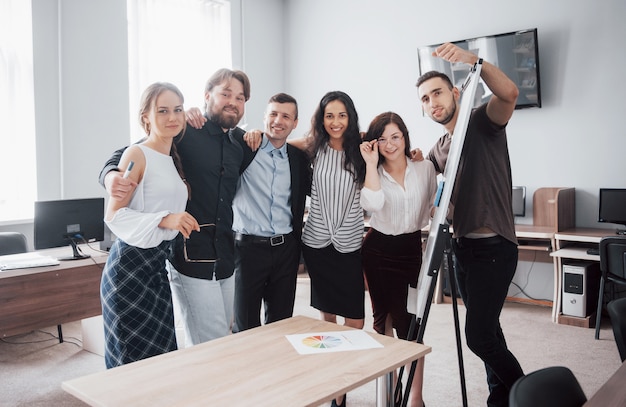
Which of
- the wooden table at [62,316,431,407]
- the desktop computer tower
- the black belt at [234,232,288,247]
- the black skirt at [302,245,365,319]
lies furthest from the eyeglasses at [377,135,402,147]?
the desktop computer tower

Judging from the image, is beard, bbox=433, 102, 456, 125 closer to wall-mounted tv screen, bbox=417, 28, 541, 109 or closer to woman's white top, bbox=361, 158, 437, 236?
woman's white top, bbox=361, 158, 437, 236

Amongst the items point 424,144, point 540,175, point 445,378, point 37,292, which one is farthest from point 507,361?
point 424,144

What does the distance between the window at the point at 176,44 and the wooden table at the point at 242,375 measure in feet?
13.2

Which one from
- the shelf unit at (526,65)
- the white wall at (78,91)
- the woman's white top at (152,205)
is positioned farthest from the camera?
the shelf unit at (526,65)

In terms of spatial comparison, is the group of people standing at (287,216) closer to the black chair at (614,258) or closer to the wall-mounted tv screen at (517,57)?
the black chair at (614,258)

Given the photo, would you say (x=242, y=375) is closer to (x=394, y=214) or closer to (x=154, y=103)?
(x=154, y=103)

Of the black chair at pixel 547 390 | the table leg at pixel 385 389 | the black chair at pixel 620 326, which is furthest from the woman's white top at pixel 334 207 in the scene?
the black chair at pixel 547 390

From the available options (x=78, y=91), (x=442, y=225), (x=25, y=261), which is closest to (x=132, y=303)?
(x=442, y=225)

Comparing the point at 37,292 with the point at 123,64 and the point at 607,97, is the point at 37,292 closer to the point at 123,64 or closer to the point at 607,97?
the point at 123,64

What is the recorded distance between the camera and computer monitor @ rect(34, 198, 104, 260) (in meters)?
3.36

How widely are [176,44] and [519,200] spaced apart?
386 cm

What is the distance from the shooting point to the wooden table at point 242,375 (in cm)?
130

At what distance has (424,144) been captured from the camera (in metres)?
5.56

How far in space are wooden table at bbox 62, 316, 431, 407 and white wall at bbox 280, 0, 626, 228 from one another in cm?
370
